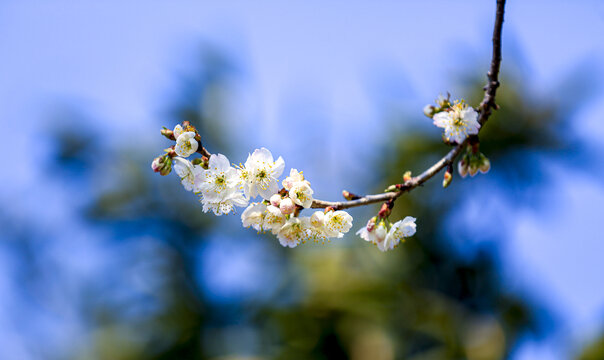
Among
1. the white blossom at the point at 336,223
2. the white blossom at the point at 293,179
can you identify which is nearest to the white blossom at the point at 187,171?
the white blossom at the point at 293,179

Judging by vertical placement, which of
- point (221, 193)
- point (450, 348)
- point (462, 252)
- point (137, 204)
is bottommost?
point (221, 193)

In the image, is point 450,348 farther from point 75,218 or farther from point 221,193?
point 221,193

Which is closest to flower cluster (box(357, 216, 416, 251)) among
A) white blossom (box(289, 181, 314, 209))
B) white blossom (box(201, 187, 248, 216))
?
white blossom (box(289, 181, 314, 209))

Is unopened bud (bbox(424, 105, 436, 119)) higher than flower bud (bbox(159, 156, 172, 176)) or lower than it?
higher

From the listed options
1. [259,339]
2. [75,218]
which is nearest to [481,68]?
[259,339]

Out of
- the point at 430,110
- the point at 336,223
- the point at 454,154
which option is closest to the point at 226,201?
the point at 336,223

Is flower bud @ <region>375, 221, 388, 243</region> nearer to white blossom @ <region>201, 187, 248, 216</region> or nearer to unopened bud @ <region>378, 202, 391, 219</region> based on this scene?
unopened bud @ <region>378, 202, 391, 219</region>
